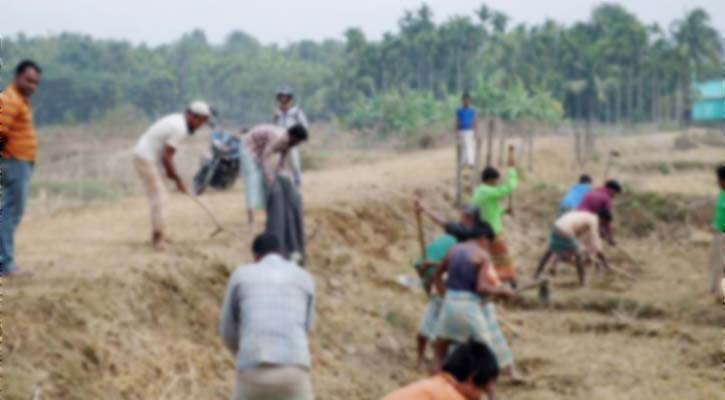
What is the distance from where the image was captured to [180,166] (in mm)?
25062

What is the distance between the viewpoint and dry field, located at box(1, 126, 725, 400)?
6.82 m

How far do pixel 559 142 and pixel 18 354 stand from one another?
2334 cm

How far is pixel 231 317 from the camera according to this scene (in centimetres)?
514

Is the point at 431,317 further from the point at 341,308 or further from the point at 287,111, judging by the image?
the point at 287,111

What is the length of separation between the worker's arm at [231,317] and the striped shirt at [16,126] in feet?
8.58

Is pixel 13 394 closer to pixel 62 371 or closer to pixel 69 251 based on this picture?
pixel 62 371

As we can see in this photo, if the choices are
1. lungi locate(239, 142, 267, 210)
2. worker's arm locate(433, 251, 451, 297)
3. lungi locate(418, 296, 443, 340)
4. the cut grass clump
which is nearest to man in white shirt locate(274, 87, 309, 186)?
lungi locate(239, 142, 267, 210)

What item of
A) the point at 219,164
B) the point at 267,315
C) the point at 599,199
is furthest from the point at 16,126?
the point at 599,199

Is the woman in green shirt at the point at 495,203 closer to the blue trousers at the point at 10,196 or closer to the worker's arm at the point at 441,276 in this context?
the worker's arm at the point at 441,276

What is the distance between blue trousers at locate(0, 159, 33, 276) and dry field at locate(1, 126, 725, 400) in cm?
31

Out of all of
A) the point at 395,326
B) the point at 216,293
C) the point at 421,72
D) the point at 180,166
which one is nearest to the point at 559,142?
the point at 180,166

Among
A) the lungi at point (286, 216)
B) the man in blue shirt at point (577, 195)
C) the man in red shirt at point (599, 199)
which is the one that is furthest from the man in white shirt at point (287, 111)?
the man in blue shirt at point (577, 195)

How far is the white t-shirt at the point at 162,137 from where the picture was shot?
8438mm

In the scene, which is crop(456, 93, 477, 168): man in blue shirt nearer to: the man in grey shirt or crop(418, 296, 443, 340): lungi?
crop(418, 296, 443, 340): lungi
